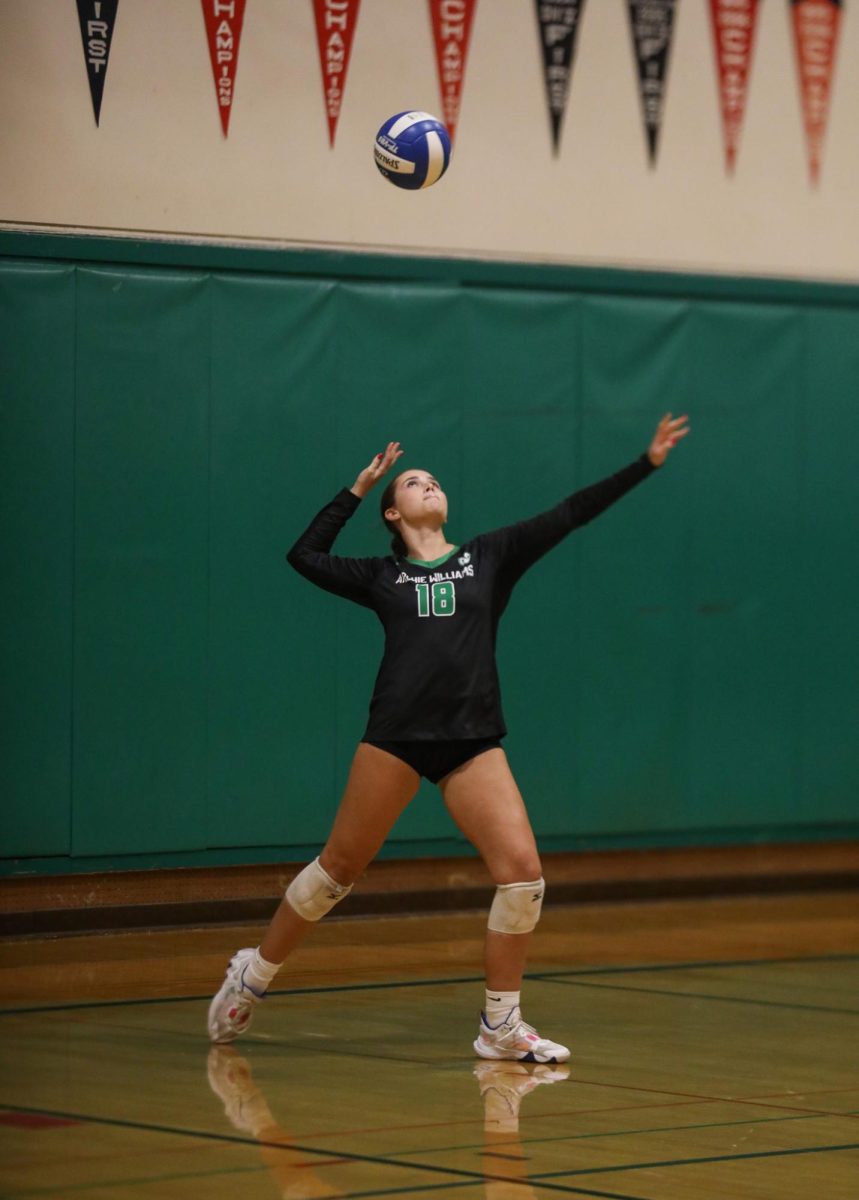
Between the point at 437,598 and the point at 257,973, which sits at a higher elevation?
the point at 437,598

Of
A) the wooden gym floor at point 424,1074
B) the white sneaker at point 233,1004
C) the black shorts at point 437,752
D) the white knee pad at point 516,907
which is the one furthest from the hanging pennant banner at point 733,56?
the white sneaker at point 233,1004

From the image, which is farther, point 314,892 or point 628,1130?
point 314,892

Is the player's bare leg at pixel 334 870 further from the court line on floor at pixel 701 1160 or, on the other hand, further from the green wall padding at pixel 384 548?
the green wall padding at pixel 384 548

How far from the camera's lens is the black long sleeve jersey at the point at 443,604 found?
834 centimetres

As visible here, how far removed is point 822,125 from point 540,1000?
7197mm

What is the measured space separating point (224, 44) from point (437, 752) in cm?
550

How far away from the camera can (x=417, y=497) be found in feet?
28.2

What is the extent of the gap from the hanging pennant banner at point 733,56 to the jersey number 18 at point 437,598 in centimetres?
671

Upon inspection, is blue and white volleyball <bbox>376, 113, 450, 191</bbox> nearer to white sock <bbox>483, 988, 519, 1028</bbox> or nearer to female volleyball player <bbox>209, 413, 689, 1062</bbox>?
female volleyball player <bbox>209, 413, 689, 1062</bbox>

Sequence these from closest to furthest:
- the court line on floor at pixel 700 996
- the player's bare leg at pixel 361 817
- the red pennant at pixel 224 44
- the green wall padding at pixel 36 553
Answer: the player's bare leg at pixel 361 817
the court line on floor at pixel 700 996
the green wall padding at pixel 36 553
the red pennant at pixel 224 44

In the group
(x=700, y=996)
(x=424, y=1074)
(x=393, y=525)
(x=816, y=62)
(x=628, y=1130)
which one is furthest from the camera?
(x=816, y=62)

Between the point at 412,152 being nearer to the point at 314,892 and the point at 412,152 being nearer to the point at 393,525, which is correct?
the point at 393,525

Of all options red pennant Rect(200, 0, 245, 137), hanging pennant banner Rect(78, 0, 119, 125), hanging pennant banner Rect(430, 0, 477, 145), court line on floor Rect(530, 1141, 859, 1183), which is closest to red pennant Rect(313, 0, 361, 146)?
red pennant Rect(200, 0, 245, 137)

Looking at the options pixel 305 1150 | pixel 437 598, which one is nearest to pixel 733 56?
pixel 437 598
